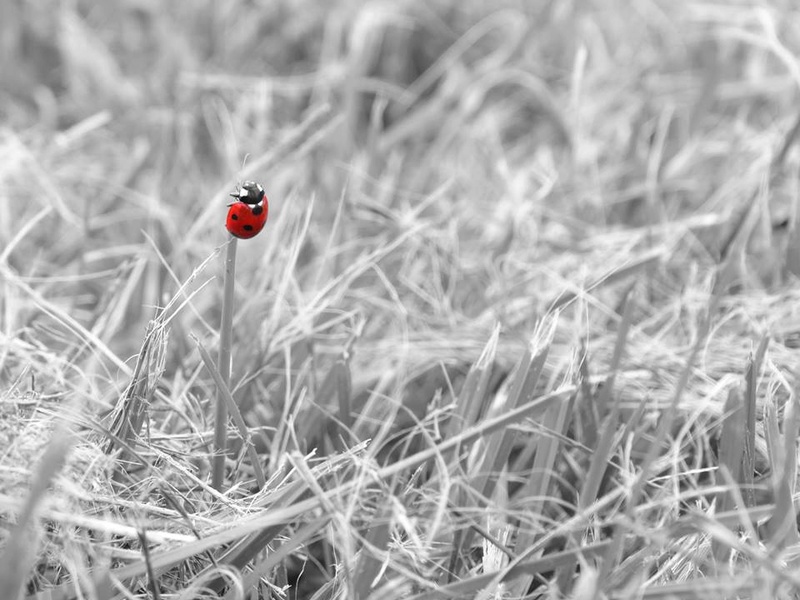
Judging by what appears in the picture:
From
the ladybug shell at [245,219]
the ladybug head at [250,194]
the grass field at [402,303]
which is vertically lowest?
the grass field at [402,303]

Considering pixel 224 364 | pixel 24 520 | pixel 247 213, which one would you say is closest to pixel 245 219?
pixel 247 213

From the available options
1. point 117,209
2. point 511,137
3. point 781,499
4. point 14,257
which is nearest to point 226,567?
point 781,499

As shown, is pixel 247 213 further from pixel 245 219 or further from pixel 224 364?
pixel 224 364

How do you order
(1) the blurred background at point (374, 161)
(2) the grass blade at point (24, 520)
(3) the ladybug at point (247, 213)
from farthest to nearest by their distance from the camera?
(1) the blurred background at point (374, 161), (3) the ladybug at point (247, 213), (2) the grass blade at point (24, 520)

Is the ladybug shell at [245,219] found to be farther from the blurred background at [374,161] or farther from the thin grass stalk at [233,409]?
the blurred background at [374,161]

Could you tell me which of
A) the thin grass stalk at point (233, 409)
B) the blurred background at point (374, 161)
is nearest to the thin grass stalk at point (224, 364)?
the thin grass stalk at point (233, 409)

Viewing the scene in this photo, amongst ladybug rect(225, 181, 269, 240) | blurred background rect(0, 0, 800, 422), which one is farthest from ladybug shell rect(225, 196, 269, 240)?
blurred background rect(0, 0, 800, 422)
